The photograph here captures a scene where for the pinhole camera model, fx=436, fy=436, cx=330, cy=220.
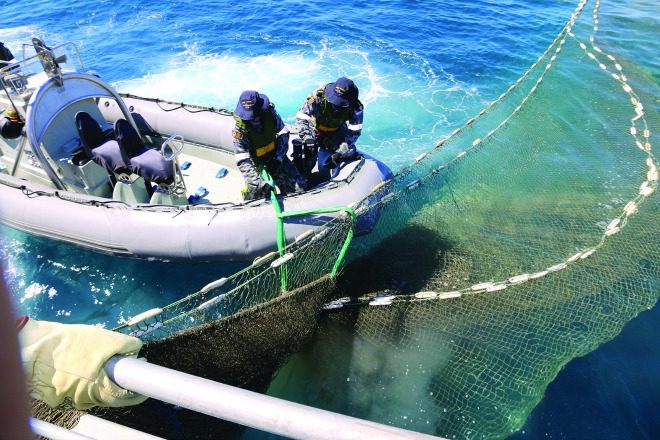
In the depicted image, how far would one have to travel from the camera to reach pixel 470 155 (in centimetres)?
470

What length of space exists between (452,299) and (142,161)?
3449 mm

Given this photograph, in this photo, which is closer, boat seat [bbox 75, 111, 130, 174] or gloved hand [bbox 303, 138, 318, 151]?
boat seat [bbox 75, 111, 130, 174]

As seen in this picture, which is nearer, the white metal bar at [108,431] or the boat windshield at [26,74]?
the white metal bar at [108,431]

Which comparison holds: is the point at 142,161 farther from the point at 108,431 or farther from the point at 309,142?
the point at 108,431

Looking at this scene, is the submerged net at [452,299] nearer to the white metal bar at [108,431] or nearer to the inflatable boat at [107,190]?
the inflatable boat at [107,190]

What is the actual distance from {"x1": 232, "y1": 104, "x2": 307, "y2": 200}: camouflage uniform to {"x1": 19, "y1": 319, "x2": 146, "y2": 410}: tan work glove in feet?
10.4

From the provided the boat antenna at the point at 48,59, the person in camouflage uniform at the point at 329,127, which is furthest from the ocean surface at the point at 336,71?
the boat antenna at the point at 48,59

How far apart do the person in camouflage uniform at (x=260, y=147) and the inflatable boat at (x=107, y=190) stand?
33 cm

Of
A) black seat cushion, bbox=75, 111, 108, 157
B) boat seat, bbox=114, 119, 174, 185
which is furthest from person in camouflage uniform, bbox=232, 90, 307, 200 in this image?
black seat cushion, bbox=75, 111, 108, 157

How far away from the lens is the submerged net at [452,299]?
316cm

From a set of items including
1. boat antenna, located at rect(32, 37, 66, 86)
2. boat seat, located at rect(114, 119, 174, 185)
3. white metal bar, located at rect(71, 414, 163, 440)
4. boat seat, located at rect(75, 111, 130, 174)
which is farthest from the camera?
boat seat, located at rect(75, 111, 130, 174)

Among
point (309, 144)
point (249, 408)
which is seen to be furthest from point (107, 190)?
point (249, 408)

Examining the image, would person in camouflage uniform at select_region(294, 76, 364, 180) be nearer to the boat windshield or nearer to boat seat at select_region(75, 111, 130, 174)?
boat seat at select_region(75, 111, 130, 174)

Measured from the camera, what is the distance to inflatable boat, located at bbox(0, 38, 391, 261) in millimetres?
4289
